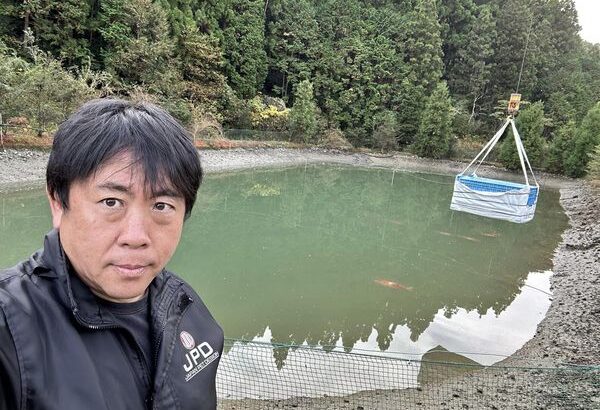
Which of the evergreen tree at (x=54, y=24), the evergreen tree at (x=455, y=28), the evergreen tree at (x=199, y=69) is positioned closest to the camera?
the evergreen tree at (x=54, y=24)

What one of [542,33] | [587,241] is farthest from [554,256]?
[542,33]

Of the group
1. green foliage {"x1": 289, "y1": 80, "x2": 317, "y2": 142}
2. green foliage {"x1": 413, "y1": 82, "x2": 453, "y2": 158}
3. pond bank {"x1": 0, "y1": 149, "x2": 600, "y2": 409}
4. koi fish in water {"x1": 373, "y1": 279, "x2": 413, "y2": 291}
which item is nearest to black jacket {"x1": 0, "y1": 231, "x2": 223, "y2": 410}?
pond bank {"x1": 0, "y1": 149, "x2": 600, "y2": 409}

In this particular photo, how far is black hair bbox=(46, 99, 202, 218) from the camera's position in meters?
0.78

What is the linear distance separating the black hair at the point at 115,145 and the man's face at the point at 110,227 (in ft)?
0.06

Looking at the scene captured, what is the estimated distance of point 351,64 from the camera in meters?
27.4

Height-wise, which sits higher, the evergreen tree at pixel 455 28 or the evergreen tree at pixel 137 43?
the evergreen tree at pixel 455 28

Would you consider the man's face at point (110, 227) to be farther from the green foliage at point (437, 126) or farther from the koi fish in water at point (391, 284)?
the green foliage at point (437, 126)

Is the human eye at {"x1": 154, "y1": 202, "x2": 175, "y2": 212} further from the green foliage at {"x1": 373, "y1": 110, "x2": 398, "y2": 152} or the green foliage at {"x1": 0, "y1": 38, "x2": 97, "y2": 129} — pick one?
the green foliage at {"x1": 373, "y1": 110, "x2": 398, "y2": 152}

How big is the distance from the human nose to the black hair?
6 centimetres

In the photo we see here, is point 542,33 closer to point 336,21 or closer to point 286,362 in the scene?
point 336,21

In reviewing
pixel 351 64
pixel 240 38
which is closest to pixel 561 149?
pixel 351 64

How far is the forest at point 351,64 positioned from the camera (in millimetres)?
18016

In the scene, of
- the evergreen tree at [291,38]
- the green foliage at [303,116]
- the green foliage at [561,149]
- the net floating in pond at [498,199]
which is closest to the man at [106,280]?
the net floating in pond at [498,199]

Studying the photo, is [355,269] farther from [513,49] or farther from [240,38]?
[513,49]
